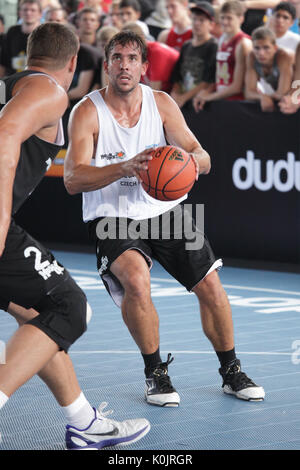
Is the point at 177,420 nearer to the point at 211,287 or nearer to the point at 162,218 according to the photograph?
the point at 211,287

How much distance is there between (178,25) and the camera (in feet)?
36.9

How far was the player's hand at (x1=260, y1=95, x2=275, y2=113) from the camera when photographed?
10070mm

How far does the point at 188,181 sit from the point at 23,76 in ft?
5.14

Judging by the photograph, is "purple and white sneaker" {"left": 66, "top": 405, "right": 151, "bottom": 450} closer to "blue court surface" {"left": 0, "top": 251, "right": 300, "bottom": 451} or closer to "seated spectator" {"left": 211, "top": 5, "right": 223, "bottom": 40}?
"blue court surface" {"left": 0, "top": 251, "right": 300, "bottom": 451}

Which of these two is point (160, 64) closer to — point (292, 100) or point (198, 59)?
point (198, 59)

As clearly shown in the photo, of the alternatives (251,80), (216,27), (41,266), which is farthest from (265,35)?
(41,266)

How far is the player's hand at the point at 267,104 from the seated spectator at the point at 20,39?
11.5ft

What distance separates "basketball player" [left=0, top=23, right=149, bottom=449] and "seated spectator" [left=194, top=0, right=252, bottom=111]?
6359mm

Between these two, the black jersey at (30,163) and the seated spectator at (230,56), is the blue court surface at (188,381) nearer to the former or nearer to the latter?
the black jersey at (30,163)

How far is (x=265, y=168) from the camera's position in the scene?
1020 cm

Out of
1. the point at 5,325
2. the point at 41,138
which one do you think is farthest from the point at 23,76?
the point at 5,325

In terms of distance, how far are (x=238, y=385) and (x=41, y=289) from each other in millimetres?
1862

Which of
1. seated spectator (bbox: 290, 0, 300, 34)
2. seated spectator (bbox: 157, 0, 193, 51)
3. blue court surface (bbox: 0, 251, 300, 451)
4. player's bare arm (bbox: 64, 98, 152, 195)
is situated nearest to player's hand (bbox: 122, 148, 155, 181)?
player's bare arm (bbox: 64, 98, 152, 195)
